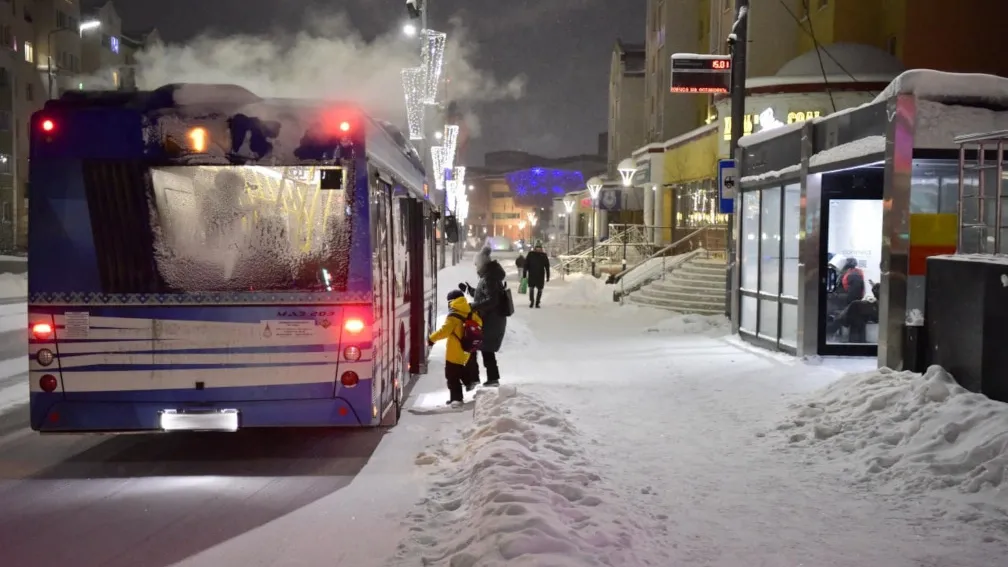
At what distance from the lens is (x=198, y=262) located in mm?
7027

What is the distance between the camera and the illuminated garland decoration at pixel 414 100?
26.9 m

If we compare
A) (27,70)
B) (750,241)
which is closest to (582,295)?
(750,241)

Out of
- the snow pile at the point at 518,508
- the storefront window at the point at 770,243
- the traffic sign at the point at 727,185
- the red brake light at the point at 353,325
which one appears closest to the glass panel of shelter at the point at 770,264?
the storefront window at the point at 770,243

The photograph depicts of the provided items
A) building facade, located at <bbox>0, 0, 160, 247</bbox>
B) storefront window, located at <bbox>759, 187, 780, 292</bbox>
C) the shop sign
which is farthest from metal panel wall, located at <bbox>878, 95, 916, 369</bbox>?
building facade, located at <bbox>0, 0, 160, 247</bbox>

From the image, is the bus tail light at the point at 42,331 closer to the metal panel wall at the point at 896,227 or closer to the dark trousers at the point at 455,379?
the dark trousers at the point at 455,379

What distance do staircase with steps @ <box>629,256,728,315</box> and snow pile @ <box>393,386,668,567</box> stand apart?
560 inches

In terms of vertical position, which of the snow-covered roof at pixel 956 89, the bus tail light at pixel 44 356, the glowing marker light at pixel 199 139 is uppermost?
the snow-covered roof at pixel 956 89

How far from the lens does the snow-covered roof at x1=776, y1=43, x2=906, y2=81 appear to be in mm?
27078

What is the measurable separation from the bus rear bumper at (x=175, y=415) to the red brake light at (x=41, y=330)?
0.48m

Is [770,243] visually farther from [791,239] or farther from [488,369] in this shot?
[488,369]

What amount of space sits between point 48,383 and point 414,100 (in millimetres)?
21738

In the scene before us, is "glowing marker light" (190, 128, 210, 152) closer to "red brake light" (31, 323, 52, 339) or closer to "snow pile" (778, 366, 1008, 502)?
"red brake light" (31, 323, 52, 339)

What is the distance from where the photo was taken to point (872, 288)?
13492mm

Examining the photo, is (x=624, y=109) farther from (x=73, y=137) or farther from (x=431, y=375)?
(x=73, y=137)
